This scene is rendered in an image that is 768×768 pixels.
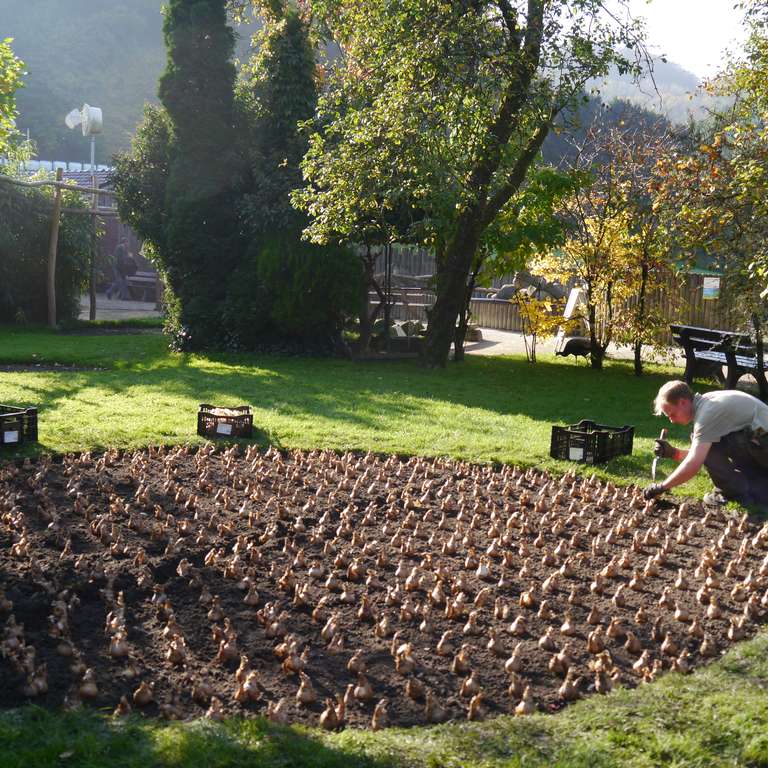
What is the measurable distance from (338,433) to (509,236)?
6.90 meters

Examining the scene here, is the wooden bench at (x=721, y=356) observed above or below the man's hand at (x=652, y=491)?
above

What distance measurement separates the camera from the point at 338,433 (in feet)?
29.0

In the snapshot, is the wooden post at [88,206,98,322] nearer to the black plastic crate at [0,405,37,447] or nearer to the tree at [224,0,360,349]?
A: the tree at [224,0,360,349]

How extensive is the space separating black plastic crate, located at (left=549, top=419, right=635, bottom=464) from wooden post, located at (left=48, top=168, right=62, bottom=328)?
12.5 meters

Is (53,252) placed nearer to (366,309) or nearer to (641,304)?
(366,309)

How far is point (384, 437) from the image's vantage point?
8789 millimetres

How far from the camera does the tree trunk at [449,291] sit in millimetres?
13797

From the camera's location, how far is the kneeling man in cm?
629

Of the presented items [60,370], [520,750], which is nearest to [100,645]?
[520,750]

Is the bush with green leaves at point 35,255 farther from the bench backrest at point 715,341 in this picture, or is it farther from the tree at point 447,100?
the bench backrest at point 715,341

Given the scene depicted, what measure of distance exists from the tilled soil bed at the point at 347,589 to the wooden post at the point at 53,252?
11180 millimetres

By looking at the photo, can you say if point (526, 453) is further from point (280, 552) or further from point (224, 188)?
point (224, 188)

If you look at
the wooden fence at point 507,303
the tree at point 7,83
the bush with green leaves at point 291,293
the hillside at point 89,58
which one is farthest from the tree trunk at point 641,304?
the hillside at point 89,58

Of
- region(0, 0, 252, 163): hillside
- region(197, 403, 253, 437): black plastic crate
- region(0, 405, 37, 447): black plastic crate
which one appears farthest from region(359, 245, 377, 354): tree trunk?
region(0, 0, 252, 163): hillside
